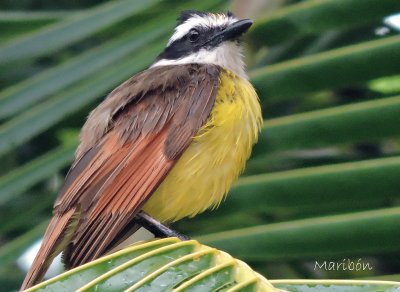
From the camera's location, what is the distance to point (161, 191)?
135 inches

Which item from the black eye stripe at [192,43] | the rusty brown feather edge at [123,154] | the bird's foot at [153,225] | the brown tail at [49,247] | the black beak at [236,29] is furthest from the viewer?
the black eye stripe at [192,43]

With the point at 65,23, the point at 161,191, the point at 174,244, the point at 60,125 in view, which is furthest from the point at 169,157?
the point at 174,244

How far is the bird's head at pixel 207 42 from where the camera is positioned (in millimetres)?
4047

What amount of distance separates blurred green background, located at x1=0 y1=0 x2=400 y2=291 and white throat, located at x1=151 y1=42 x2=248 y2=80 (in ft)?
1.58

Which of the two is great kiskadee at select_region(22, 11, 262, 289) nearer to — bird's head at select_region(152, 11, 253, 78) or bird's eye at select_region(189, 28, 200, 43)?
bird's head at select_region(152, 11, 253, 78)

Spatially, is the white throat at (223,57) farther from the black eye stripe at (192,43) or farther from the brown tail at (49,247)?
the brown tail at (49,247)

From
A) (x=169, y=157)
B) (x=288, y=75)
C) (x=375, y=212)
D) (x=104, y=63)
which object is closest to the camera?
(x=375, y=212)

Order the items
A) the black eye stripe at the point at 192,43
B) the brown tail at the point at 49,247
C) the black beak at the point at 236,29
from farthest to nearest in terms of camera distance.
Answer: the black eye stripe at the point at 192,43 < the black beak at the point at 236,29 < the brown tail at the point at 49,247

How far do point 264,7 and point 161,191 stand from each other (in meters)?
0.83

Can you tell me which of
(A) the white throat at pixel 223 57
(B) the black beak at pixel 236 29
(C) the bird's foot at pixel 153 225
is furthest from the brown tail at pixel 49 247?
(A) the white throat at pixel 223 57

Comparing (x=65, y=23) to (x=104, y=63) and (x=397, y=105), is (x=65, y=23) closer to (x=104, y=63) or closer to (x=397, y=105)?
(x=104, y=63)

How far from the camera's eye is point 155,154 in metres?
3.35

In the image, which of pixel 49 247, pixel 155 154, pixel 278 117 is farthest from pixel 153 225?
pixel 278 117

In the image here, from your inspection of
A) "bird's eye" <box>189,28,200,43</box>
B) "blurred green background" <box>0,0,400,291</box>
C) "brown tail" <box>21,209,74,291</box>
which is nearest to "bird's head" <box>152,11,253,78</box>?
"bird's eye" <box>189,28,200,43</box>
